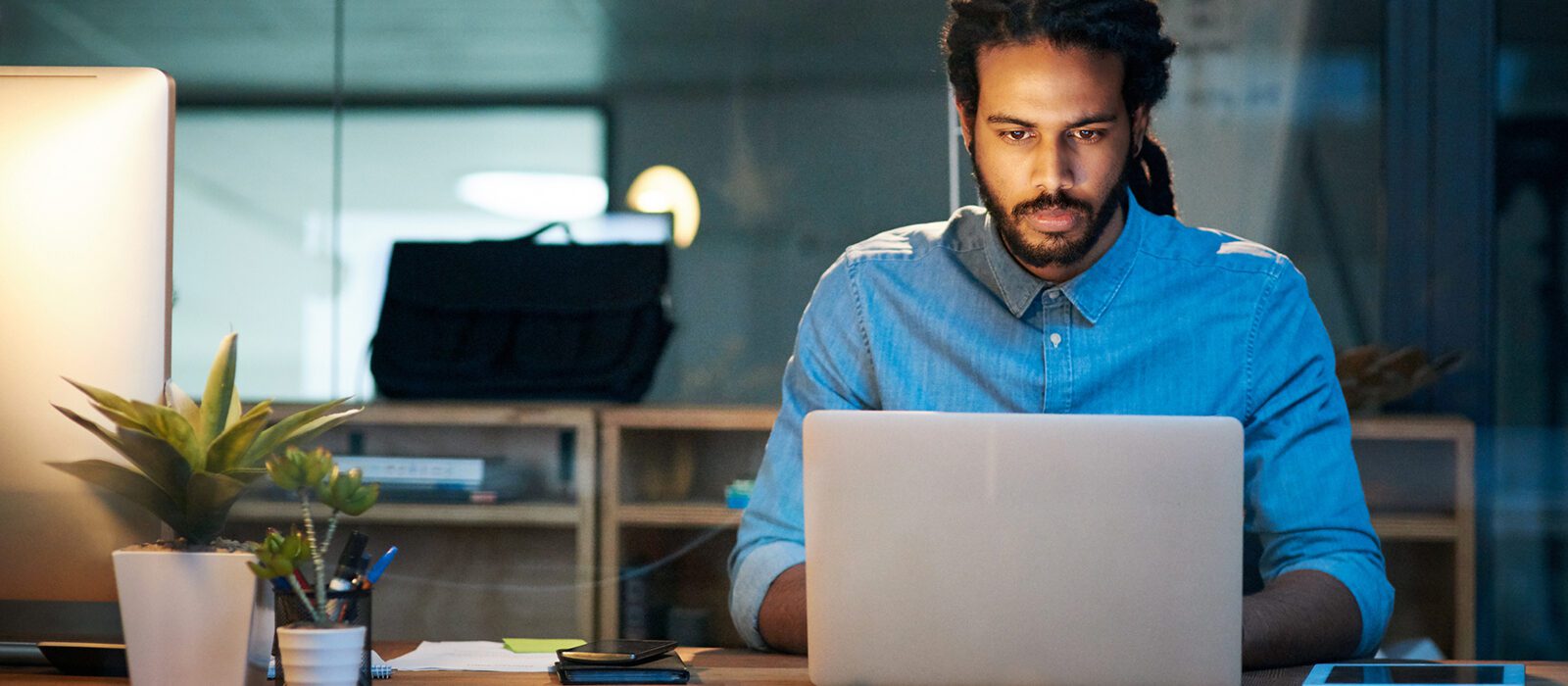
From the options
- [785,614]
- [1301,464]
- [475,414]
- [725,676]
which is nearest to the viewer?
[725,676]

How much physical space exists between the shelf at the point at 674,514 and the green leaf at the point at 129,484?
1.91 m

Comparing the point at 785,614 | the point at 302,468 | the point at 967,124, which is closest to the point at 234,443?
the point at 302,468

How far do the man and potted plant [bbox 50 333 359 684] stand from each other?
601mm

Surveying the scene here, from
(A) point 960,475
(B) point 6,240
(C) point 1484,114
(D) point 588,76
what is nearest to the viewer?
(A) point 960,475

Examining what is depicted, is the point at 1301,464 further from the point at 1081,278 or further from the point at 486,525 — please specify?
the point at 486,525

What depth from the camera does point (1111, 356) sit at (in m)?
1.71

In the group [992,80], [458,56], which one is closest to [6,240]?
[992,80]

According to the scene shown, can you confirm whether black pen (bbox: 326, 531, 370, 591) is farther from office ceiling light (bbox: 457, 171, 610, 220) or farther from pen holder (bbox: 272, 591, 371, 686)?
office ceiling light (bbox: 457, 171, 610, 220)

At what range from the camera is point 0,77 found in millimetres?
1205

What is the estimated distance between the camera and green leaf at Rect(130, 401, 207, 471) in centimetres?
110

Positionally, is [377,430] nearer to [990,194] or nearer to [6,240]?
[990,194]

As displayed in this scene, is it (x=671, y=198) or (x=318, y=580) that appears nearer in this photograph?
(x=318, y=580)

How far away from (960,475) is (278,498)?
2.37m

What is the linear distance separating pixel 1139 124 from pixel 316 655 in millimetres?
1172
